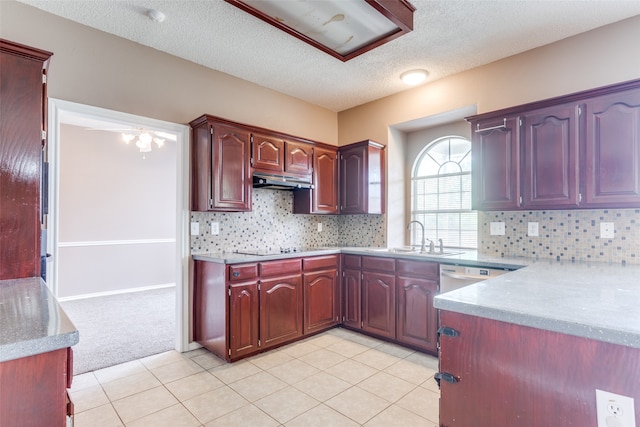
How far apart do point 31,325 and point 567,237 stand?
3.35 m

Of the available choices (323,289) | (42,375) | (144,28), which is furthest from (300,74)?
(42,375)

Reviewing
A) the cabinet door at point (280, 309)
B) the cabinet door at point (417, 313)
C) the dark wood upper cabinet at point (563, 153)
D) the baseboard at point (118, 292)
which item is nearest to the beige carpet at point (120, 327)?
the baseboard at point (118, 292)

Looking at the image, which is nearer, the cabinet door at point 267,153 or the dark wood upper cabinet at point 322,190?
the cabinet door at point 267,153

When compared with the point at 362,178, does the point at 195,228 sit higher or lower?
lower

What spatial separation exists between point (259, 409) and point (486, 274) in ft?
6.46

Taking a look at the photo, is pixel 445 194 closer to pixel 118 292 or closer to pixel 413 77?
pixel 413 77

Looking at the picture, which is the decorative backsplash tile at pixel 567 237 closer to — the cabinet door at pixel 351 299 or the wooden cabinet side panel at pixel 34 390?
the cabinet door at pixel 351 299

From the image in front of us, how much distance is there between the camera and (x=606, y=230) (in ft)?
8.14

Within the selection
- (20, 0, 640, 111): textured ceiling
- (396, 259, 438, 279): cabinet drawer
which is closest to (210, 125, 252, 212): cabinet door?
(20, 0, 640, 111): textured ceiling

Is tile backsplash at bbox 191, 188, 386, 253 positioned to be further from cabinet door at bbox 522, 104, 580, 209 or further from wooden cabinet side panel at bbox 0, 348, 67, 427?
wooden cabinet side panel at bbox 0, 348, 67, 427

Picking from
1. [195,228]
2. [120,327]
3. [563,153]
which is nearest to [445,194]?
[563,153]

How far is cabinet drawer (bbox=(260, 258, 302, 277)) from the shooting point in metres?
3.02

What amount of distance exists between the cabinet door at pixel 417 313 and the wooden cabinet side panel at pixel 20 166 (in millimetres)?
2760

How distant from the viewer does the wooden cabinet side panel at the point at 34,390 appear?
787 millimetres
